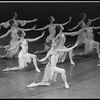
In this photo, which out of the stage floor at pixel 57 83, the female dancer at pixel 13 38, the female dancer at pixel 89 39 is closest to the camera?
the stage floor at pixel 57 83

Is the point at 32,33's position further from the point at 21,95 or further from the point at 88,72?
the point at 21,95

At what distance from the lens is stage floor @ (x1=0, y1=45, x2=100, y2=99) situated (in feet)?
21.8

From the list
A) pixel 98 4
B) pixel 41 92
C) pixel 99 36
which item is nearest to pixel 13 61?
pixel 41 92

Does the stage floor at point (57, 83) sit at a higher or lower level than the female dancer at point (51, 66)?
lower

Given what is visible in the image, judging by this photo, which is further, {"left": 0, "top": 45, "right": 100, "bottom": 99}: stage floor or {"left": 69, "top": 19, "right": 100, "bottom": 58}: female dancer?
{"left": 69, "top": 19, "right": 100, "bottom": 58}: female dancer

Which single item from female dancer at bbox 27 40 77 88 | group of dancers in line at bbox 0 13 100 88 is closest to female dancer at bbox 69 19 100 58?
group of dancers in line at bbox 0 13 100 88

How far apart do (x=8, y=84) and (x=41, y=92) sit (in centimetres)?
91

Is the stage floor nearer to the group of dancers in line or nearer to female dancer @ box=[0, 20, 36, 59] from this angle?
the group of dancers in line

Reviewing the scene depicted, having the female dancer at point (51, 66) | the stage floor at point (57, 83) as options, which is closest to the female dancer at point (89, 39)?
the stage floor at point (57, 83)

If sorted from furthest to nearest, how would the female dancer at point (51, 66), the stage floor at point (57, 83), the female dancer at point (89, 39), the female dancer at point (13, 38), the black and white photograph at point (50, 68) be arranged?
the female dancer at point (89, 39) < the female dancer at point (13, 38) < the female dancer at point (51, 66) < the black and white photograph at point (50, 68) < the stage floor at point (57, 83)

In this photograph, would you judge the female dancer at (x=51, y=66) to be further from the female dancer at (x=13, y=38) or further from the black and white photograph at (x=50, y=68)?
the female dancer at (x=13, y=38)

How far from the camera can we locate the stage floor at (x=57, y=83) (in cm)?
664

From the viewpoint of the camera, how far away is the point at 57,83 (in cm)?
745

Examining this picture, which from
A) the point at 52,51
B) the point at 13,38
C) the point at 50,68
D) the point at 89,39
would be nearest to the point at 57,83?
the point at 50,68
